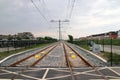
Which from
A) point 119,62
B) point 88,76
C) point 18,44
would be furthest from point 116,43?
point 88,76

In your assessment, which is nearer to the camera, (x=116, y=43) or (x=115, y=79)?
(x=115, y=79)

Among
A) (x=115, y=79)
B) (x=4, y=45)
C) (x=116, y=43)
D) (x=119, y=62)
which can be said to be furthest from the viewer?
(x=116, y=43)

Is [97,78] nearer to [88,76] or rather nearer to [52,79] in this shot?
[88,76]

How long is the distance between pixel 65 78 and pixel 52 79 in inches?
26.3

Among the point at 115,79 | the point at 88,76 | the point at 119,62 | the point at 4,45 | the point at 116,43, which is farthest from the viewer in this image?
the point at 116,43

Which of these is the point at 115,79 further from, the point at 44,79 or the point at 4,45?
the point at 4,45

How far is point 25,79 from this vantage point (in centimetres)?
1341

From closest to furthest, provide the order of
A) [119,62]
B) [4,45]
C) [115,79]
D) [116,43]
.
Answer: [115,79] < [119,62] < [4,45] < [116,43]

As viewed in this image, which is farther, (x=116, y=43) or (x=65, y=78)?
(x=116, y=43)

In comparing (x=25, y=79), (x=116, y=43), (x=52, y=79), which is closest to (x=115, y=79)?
(x=52, y=79)

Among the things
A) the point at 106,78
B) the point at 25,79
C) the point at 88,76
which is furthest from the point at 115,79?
the point at 25,79

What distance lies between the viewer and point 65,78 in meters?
13.8

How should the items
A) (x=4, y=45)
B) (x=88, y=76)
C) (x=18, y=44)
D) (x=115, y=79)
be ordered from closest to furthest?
(x=115, y=79) < (x=88, y=76) < (x=4, y=45) < (x=18, y=44)

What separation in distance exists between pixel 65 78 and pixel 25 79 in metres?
1.85
